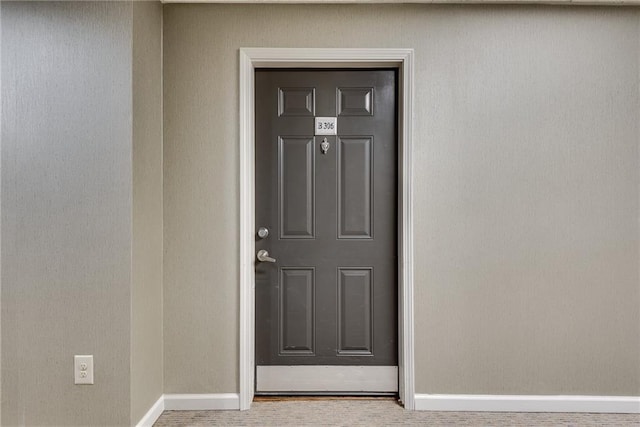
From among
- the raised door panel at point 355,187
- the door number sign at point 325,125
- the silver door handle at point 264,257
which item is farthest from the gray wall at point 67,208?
the raised door panel at point 355,187

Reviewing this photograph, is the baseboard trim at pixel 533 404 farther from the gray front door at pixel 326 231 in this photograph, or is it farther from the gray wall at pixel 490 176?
the gray front door at pixel 326 231

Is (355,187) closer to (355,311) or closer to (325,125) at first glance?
(325,125)

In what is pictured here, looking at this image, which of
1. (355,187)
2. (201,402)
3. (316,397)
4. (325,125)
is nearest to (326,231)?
(355,187)

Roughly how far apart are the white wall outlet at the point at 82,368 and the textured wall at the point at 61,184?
3 centimetres

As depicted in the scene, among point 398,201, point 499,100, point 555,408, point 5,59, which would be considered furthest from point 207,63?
point 555,408

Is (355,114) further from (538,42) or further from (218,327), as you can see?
(218,327)

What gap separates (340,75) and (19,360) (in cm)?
207

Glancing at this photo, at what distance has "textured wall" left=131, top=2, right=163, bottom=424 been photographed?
2113mm

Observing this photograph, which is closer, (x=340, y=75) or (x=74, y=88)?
(x=74, y=88)

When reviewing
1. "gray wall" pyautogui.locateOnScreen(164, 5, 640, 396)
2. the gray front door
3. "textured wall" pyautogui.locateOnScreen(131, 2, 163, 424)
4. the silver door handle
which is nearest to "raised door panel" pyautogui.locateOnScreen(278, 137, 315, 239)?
the gray front door

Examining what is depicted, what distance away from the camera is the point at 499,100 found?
246 cm

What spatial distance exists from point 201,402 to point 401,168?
5.36ft

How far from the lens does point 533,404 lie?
2455 mm

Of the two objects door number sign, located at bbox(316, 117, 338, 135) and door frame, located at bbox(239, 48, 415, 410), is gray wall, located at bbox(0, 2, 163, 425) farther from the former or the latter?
door number sign, located at bbox(316, 117, 338, 135)
